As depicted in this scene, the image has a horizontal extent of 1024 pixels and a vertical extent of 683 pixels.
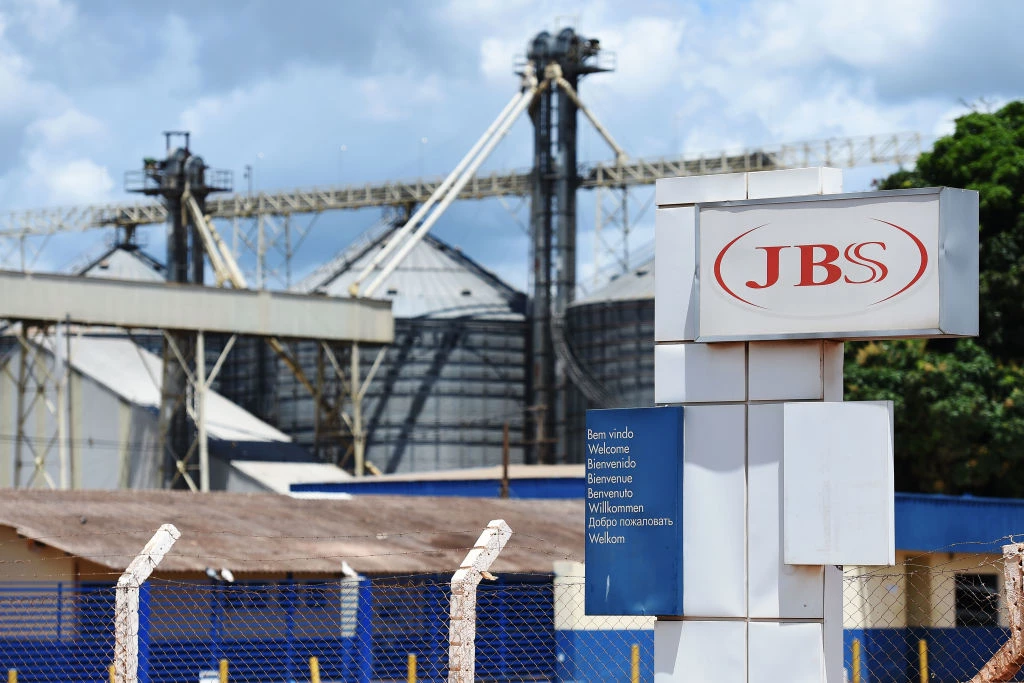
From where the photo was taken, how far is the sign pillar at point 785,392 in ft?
33.6

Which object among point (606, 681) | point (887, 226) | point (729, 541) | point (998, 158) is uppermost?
point (998, 158)

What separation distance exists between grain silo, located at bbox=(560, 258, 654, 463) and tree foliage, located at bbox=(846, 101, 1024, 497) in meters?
19.8

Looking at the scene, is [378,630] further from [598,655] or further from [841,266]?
[841,266]

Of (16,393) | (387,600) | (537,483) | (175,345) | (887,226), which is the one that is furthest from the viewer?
(16,393)

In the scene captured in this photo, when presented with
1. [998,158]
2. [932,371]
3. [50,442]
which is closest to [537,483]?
[932,371]

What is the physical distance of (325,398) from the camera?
70.1 meters

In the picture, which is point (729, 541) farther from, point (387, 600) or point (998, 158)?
point (998, 158)

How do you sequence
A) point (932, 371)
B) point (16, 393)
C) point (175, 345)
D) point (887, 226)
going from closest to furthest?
point (887, 226), point (932, 371), point (175, 345), point (16, 393)

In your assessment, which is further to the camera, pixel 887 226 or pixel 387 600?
pixel 387 600

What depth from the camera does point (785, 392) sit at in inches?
416

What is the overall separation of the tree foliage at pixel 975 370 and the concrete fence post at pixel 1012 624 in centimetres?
3573

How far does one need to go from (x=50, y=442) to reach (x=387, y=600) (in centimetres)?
3484

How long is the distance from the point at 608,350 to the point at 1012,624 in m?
60.1

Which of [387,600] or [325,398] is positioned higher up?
[325,398]
